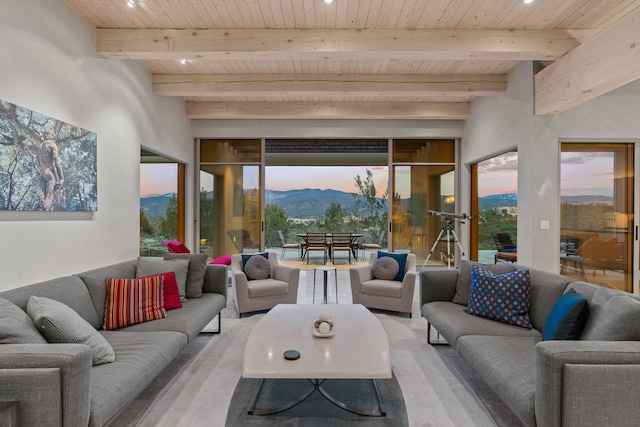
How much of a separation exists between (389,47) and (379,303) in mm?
2865

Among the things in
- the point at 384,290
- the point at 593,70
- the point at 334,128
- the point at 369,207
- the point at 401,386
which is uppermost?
the point at 334,128

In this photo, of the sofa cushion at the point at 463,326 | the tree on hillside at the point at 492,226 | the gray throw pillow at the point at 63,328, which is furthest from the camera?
the tree on hillside at the point at 492,226

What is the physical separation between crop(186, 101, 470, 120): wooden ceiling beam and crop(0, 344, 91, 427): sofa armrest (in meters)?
5.10

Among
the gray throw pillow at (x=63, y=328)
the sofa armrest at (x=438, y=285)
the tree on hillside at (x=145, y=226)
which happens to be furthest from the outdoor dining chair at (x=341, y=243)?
the gray throw pillow at (x=63, y=328)

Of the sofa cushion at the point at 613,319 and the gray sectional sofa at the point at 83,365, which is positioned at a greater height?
the sofa cushion at the point at 613,319

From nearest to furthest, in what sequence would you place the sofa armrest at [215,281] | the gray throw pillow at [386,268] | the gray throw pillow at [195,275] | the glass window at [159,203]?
the gray throw pillow at [195,275] → the sofa armrest at [215,281] → the gray throw pillow at [386,268] → the glass window at [159,203]

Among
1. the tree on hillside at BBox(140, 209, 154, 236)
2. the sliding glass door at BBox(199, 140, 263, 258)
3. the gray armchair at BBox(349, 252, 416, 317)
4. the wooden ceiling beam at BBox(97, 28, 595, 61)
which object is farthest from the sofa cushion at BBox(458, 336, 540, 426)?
the sliding glass door at BBox(199, 140, 263, 258)

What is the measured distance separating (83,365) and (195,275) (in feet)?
6.57

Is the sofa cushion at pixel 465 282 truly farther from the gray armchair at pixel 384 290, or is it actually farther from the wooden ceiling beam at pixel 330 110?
the wooden ceiling beam at pixel 330 110

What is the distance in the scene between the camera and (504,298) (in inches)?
107

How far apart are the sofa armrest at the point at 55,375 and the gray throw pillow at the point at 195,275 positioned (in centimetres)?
193

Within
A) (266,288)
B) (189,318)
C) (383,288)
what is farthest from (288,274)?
(189,318)

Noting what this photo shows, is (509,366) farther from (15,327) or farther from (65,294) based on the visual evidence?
(65,294)

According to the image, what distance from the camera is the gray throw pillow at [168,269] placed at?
331 cm
